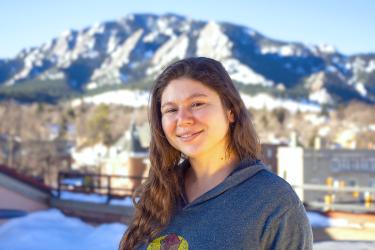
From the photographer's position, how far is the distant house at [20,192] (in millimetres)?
8109

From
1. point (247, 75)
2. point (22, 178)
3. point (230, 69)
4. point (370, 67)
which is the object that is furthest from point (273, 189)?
point (370, 67)

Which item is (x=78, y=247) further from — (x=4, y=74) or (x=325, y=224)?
(x=4, y=74)

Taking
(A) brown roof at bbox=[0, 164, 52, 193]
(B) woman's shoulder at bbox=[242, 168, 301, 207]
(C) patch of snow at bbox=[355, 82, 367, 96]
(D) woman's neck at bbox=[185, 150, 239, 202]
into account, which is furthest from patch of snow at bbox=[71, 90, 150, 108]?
(B) woman's shoulder at bbox=[242, 168, 301, 207]

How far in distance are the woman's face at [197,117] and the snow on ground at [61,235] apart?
13.5 feet

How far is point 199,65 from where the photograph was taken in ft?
5.90

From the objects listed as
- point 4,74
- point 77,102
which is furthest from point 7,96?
point 4,74

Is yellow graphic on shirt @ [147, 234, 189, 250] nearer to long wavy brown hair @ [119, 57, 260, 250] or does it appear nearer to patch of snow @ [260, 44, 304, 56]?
long wavy brown hair @ [119, 57, 260, 250]

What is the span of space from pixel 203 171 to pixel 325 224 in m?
5.91

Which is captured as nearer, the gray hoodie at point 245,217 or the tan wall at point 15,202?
the gray hoodie at point 245,217

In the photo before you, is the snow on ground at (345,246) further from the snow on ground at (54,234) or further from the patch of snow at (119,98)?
the patch of snow at (119,98)

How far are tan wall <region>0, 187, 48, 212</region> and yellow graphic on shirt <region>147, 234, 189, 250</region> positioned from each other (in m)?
6.95

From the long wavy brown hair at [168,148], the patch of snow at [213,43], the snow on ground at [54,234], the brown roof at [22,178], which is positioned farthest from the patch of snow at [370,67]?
the long wavy brown hair at [168,148]

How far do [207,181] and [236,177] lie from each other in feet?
0.59

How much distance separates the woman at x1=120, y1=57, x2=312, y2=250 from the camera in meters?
1.56
